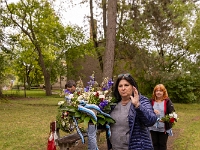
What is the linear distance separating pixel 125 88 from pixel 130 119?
0.32 meters

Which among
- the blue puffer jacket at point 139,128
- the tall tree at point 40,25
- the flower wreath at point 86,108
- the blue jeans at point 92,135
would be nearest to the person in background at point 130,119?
the blue puffer jacket at point 139,128

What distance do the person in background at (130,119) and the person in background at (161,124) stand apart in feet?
9.01

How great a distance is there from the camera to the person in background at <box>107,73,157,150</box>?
2.77 metres

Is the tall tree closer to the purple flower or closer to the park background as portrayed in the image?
the park background

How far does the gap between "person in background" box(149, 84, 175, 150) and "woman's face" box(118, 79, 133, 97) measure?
2.82 metres

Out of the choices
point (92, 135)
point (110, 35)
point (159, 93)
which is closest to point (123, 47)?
point (110, 35)

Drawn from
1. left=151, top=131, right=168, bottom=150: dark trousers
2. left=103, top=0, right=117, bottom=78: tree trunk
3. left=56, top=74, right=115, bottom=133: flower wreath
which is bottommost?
left=151, top=131, right=168, bottom=150: dark trousers

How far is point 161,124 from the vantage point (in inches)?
222

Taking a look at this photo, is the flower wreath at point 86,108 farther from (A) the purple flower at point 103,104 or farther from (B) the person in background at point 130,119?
(B) the person in background at point 130,119

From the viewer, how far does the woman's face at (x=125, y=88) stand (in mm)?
2975

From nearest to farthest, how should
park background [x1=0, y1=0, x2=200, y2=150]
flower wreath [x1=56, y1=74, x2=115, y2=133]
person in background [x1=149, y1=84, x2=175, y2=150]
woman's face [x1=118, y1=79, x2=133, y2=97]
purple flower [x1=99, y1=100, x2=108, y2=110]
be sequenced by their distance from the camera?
woman's face [x1=118, y1=79, x2=133, y2=97], flower wreath [x1=56, y1=74, x2=115, y2=133], purple flower [x1=99, y1=100, x2=108, y2=110], person in background [x1=149, y1=84, x2=175, y2=150], park background [x1=0, y1=0, x2=200, y2=150]

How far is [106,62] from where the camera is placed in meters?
13.2

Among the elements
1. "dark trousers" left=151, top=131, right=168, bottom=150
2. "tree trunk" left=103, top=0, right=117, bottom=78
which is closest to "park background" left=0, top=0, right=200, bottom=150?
"tree trunk" left=103, top=0, right=117, bottom=78

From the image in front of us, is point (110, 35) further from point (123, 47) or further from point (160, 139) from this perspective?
point (160, 139)
